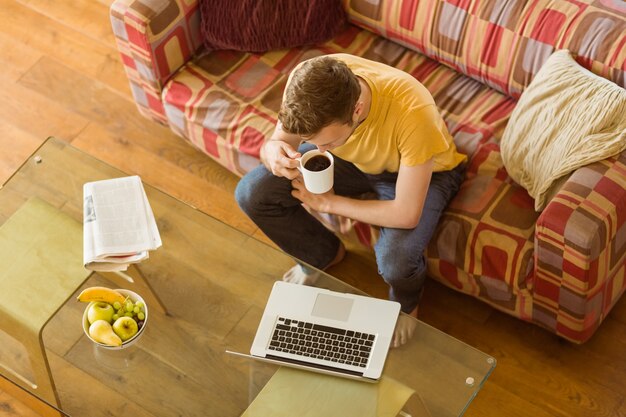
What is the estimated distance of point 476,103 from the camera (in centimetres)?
288

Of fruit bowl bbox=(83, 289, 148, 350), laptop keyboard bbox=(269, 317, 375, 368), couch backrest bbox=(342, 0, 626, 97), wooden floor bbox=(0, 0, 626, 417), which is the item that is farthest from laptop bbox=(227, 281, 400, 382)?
couch backrest bbox=(342, 0, 626, 97)

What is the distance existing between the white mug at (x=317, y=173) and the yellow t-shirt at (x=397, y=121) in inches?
5.0

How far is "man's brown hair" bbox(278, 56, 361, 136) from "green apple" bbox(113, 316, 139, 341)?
1.98 feet

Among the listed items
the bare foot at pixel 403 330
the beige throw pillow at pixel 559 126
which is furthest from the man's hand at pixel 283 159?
the beige throw pillow at pixel 559 126

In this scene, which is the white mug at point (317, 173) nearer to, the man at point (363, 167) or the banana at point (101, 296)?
the man at point (363, 167)

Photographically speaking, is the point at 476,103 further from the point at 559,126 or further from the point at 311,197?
the point at 311,197

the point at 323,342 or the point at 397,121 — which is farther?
the point at 397,121

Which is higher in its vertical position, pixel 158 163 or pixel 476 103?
pixel 476 103

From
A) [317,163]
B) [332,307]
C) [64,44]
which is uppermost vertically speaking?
[317,163]

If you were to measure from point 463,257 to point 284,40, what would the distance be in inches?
37.2

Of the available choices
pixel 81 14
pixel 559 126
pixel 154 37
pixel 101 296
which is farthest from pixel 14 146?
pixel 559 126

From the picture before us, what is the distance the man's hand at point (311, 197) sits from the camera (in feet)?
8.44

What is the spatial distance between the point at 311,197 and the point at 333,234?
1.01ft

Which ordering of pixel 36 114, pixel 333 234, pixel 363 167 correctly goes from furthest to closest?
pixel 36 114
pixel 333 234
pixel 363 167
